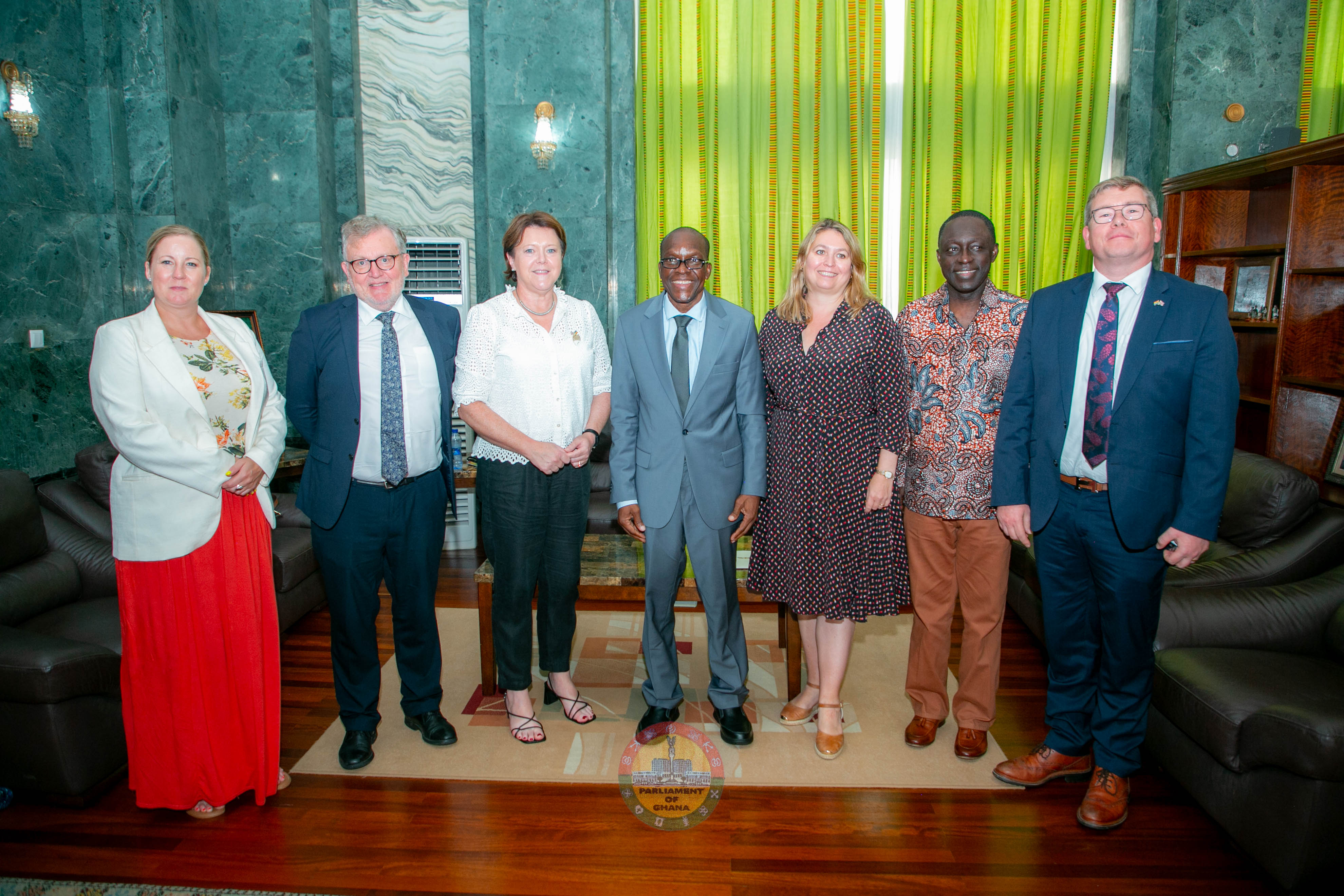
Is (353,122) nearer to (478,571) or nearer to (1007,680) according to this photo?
(478,571)

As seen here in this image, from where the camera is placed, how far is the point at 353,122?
5000 mm

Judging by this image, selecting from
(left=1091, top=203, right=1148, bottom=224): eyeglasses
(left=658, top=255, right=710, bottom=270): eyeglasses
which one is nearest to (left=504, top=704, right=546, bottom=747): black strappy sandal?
(left=658, top=255, right=710, bottom=270): eyeglasses

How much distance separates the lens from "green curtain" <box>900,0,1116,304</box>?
471 centimetres

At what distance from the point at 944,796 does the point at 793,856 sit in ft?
1.81

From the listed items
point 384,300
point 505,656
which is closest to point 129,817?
point 505,656

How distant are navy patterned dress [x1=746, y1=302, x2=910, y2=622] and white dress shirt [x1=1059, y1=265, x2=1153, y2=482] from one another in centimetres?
46

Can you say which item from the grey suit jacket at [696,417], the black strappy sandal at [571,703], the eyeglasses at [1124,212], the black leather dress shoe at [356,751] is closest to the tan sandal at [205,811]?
the black leather dress shoe at [356,751]

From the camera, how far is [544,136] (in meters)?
4.80

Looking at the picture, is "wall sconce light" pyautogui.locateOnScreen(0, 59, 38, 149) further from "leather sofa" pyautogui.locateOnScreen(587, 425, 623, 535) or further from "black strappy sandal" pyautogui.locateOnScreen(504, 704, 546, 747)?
"black strappy sandal" pyautogui.locateOnScreen(504, 704, 546, 747)

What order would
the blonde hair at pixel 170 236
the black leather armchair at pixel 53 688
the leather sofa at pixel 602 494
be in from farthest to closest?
the leather sofa at pixel 602 494 < the black leather armchair at pixel 53 688 < the blonde hair at pixel 170 236

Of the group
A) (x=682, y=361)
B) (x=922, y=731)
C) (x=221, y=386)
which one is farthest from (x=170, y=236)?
(x=922, y=731)

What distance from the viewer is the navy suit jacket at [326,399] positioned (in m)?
2.38

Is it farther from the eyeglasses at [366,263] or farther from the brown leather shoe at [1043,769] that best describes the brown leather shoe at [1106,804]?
the eyeglasses at [366,263]

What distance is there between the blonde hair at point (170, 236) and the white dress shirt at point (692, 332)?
1266 millimetres
